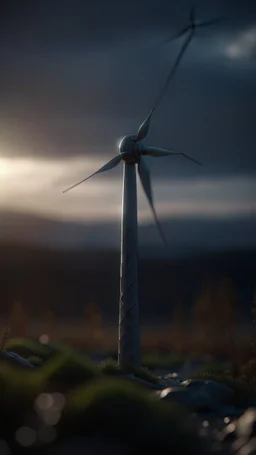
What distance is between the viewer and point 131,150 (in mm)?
36031

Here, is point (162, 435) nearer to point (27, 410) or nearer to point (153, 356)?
point (27, 410)

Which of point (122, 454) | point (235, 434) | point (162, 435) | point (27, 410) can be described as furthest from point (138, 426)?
point (235, 434)

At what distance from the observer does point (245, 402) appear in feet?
80.4

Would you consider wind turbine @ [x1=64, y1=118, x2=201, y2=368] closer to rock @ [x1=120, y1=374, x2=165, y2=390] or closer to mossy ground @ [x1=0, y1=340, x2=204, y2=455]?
rock @ [x1=120, y1=374, x2=165, y2=390]

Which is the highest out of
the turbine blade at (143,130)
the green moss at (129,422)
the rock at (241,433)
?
the turbine blade at (143,130)

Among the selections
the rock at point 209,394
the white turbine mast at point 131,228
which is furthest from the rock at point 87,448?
the white turbine mast at point 131,228

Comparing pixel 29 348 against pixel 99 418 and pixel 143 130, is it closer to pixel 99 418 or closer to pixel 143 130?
pixel 143 130

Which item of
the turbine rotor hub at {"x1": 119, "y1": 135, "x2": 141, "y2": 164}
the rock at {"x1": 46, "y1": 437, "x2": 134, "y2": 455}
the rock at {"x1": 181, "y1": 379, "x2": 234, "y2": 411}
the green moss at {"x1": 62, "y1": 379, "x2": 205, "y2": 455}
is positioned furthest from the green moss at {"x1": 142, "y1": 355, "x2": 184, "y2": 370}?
the rock at {"x1": 46, "y1": 437, "x2": 134, "y2": 455}

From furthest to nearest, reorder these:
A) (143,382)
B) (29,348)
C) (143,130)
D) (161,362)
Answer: (161,362) → (29,348) → (143,130) → (143,382)

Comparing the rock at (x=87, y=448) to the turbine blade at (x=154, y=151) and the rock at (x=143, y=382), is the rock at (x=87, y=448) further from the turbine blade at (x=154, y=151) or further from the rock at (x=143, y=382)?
the turbine blade at (x=154, y=151)

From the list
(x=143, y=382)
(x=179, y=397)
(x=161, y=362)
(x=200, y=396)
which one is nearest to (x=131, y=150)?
(x=143, y=382)

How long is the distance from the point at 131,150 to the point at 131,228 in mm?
4455

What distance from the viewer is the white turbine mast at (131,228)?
109ft

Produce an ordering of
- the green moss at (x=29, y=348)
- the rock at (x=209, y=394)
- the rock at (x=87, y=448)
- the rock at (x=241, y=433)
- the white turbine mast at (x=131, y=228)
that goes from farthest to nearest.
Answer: the green moss at (x=29, y=348)
the white turbine mast at (x=131, y=228)
the rock at (x=209, y=394)
the rock at (x=241, y=433)
the rock at (x=87, y=448)
